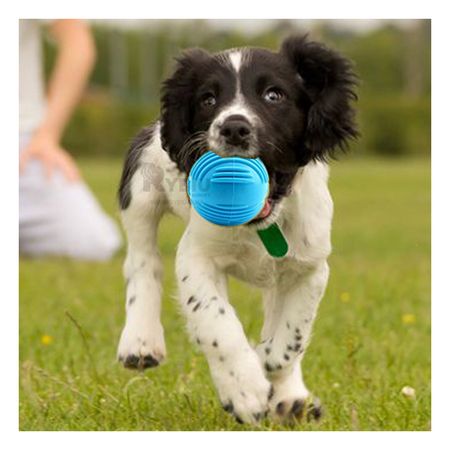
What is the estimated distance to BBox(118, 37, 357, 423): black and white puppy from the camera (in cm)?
362

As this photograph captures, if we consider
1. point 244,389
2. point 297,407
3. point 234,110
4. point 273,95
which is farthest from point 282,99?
point 297,407

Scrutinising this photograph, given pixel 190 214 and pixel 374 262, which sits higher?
pixel 190 214

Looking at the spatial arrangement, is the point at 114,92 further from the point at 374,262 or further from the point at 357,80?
the point at 357,80

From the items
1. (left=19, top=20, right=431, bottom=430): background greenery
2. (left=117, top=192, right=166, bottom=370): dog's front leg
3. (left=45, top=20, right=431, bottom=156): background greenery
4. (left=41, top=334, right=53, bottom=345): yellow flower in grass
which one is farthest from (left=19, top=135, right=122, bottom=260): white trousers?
(left=45, top=20, right=431, bottom=156): background greenery

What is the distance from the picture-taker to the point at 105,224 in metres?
9.90

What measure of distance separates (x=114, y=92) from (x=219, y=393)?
2530 cm

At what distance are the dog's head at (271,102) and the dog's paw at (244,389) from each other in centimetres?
56

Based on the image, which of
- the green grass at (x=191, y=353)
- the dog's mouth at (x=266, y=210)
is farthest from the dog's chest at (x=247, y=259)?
the green grass at (x=191, y=353)

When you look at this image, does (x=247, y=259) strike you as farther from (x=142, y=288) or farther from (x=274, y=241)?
(x=142, y=288)

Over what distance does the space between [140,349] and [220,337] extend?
0.65m

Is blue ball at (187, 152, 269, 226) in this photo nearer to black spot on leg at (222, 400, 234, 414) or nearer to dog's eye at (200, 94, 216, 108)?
dog's eye at (200, 94, 216, 108)

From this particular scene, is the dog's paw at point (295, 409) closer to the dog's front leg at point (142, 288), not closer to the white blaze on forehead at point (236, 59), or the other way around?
the dog's front leg at point (142, 288)
